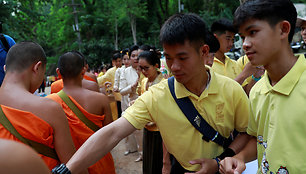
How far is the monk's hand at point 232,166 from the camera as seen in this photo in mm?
1374

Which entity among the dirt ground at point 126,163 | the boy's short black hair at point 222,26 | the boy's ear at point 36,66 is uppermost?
the boy's short black hair at point 222,26

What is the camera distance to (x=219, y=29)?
3279 millimetres

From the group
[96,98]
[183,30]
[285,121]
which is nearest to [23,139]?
[96,98]

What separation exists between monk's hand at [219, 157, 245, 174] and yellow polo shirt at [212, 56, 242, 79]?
6.35 feet

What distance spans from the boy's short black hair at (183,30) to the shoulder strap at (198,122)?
16.7 inches

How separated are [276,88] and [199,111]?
1.86ft

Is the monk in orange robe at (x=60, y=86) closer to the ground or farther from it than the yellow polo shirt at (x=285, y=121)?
closer to the ground

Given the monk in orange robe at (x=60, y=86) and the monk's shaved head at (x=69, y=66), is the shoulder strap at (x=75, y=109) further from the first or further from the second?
the monk in orange robe at (x=60, y=86)

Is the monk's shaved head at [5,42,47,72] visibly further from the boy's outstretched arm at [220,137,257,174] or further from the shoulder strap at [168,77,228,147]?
the boy's outstretched arm at [220,137,257,174]

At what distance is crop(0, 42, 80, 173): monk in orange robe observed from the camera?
1594 millimetres

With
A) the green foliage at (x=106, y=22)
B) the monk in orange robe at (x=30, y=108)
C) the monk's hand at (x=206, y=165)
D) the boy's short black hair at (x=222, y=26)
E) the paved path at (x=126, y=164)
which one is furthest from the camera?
the green foliage at (x=106, y=22)

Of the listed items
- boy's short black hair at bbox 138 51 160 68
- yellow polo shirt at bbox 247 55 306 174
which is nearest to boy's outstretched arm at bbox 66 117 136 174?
yellow polo shirt at bbox 247 55 306 174

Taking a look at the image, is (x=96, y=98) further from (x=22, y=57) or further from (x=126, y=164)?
(x=126, y=164)

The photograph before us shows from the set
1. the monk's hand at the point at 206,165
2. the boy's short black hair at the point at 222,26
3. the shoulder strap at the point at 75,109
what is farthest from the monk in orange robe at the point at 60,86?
the monk's hand at the point at 206,165
